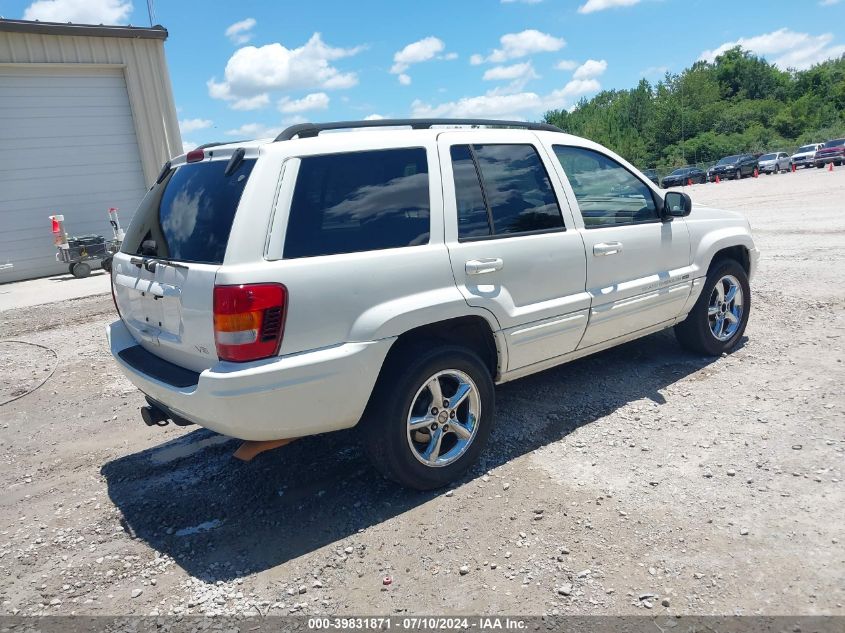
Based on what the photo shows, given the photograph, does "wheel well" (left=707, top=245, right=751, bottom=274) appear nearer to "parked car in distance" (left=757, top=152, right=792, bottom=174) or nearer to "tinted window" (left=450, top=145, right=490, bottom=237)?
"tinted window" (left=450, top=145, right=490, bottom=237)

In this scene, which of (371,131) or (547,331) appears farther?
(547,331)

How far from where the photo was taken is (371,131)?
11.7ft

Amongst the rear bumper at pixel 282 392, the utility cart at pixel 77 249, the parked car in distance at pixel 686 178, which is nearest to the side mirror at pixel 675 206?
the rear bumper at pixel 282 392

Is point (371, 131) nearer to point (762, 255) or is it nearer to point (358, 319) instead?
point (358, 319)

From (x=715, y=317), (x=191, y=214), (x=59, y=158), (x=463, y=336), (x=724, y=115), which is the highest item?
(x=724, y=115)

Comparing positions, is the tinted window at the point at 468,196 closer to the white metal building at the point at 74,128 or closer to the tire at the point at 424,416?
the tire at the point at 424,416

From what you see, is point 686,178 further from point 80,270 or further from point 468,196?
point 468,196

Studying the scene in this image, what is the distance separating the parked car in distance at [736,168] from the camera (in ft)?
135

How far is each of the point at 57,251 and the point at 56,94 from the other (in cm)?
361

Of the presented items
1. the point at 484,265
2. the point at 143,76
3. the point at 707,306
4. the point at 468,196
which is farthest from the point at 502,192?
the point at 143,76

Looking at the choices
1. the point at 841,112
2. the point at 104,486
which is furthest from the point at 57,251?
the point at 841,112

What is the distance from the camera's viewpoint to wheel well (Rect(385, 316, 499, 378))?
3.45 metres

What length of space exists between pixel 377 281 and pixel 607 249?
190 cm

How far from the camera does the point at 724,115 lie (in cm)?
7494
